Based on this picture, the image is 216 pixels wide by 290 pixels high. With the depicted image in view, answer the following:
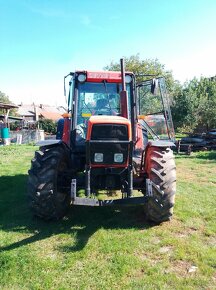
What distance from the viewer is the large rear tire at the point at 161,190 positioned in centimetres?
454

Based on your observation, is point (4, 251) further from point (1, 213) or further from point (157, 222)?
point (157, 222)

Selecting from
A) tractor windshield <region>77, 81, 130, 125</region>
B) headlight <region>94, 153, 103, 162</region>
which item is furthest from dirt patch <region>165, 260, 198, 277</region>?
tractor windshield <region>77, 81, 130, 125</region>

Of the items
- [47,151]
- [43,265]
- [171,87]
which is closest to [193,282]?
[43,265]

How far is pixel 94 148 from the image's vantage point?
448cm

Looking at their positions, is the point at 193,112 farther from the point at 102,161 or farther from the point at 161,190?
the point at 102,161

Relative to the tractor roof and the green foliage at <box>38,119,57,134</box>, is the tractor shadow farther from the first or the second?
the green foliage at <box>38,119,57,134</box>

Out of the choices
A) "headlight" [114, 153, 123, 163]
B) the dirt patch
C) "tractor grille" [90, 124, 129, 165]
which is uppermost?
"tractor grille" [90, 124, 129, 165]

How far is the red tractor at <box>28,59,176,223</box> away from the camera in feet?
14.5

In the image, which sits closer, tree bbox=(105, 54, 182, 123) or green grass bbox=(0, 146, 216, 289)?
green grass bbox=(0, 146, 216, 289)

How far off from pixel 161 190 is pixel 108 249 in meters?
1.26

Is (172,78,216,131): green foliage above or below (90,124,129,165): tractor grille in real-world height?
above

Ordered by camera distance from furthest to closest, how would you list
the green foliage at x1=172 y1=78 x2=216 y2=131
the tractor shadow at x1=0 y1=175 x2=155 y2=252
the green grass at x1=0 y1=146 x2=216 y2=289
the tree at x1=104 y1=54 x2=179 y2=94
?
the tree at x1=104 y1=54 x2=179 y2=94 → the green foliage at x1=172 y1=78 x2=216 y2=131 → the tractor shadow at x1=0 y1=175 x2=155 y2=252 → the green grass at x1=0 y1=146 x2=216 y2=289

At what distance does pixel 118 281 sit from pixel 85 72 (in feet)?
12.3

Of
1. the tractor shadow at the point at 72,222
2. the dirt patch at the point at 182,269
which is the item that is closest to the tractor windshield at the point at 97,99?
the tractor shadow at the point at 72,222
